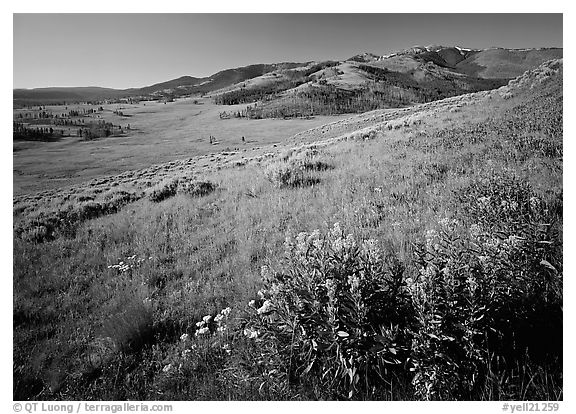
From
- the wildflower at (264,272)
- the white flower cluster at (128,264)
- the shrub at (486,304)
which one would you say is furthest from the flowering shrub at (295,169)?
the shrub at (486,304)

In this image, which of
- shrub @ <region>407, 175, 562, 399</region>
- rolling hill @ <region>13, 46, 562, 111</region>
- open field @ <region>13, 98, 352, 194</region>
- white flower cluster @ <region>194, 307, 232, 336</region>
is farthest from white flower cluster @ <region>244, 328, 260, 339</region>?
rolling hill @ <region>13, 46, 562, 111</region>

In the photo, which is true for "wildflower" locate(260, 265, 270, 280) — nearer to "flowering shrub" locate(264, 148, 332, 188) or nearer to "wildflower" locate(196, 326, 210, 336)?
"wildflower" locate(196, 326, 210, 336)

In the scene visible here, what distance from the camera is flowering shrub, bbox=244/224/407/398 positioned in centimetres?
223

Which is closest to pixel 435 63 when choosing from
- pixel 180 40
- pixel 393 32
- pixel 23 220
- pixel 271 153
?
pixel 393 32

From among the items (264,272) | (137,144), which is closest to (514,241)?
(264,272)

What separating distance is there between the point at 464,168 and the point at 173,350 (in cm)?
407

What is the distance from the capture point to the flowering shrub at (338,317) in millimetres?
2227

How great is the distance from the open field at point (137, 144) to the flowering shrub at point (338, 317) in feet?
10.8

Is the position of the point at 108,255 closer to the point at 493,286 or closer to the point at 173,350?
the point at 173,350

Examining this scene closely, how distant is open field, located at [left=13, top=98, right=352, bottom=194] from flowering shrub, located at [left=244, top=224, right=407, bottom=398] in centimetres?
329

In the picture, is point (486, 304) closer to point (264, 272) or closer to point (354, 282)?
point (354, 282)

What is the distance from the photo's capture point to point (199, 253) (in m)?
3.83

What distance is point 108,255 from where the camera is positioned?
378 centimetres

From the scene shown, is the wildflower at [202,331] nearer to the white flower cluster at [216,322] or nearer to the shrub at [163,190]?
the white flower cluster at [216,322]
